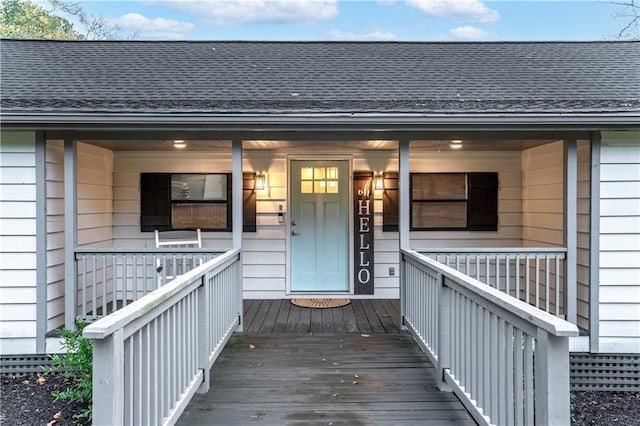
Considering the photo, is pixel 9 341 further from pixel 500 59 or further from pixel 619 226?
pixel 500 59

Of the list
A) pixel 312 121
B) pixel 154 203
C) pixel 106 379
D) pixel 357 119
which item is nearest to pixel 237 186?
pixel 312 121

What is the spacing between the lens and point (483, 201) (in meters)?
5.91

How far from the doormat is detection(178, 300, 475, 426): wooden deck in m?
0.68

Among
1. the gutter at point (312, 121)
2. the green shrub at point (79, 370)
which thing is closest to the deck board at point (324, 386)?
the green shrub at point (79, 370)

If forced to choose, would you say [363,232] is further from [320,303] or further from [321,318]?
[321,318]

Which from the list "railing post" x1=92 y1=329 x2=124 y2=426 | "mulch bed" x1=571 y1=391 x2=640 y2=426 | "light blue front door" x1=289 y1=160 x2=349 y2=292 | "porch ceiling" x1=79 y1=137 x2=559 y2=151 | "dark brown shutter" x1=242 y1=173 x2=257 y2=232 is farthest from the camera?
"light blue front door" x1=289 y1=160 x2=349 y2=292

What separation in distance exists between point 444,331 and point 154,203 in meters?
4.37

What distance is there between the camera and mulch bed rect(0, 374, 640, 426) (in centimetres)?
322

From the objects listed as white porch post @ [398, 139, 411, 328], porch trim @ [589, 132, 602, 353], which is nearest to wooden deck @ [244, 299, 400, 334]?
white porch post @ [398, 139, 411, 328]

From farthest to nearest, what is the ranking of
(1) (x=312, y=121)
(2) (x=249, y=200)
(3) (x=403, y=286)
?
(2) (x=249, y=200), (3) (x=403, y=286), (1) (x=312, y=121)

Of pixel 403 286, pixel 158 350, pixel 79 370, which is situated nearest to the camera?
pixel 158 350

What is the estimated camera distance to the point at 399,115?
3803 millimetres

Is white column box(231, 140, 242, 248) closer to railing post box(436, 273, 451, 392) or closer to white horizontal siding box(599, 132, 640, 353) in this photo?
railing post box(436, 273, 451, 392)

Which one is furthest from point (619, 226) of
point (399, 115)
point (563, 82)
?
point (399, 115)
